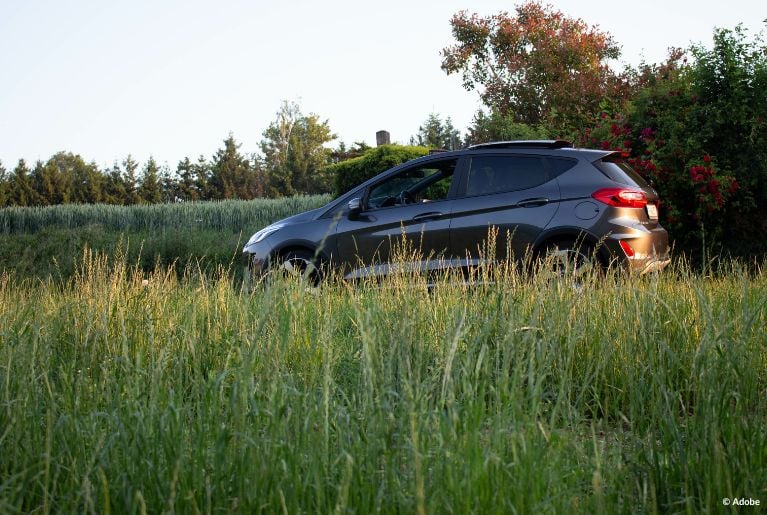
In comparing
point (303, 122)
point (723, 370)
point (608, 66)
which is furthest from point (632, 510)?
point (303, 122)

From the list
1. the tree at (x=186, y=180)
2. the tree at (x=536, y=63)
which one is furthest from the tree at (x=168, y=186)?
the tree at (x=536, y=63)

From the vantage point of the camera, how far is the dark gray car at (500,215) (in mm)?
7363

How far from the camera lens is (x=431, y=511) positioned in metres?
2.11

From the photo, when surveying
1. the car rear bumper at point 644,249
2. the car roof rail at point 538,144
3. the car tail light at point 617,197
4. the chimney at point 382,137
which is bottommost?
the car rear bumper at point 644,249

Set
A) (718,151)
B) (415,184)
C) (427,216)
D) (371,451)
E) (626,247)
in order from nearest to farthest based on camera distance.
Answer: (371,451)
(626,247)
(427,216)
(415,184)
(718,151)

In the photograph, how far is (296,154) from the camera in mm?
53031

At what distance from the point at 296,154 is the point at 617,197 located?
154ft

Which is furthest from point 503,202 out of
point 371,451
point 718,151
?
point 371,451

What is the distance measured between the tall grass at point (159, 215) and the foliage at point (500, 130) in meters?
6.74

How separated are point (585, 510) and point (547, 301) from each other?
2.46 meters

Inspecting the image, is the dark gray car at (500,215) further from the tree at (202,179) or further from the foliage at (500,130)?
the tree at (202,179)

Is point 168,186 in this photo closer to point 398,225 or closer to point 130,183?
point 130,183

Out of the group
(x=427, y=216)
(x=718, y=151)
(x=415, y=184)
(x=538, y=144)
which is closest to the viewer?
(x=538, y=144)

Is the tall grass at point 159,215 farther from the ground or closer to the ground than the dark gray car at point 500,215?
farther from the ground
